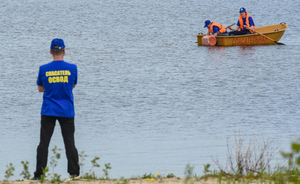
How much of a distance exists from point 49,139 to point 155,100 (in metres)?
7.58

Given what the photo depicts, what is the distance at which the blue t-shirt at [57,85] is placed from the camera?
5.36 meters

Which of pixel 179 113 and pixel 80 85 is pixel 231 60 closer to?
pixel 80 85

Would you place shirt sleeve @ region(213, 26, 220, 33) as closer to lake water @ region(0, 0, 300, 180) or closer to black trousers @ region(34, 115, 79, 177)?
lake water @ region(0, 0, 300, 180)

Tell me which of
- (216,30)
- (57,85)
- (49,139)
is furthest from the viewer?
(216,30)

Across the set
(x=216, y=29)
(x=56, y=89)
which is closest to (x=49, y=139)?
(x=56, y=89)

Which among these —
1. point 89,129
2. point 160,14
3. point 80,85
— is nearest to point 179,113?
point 89,129

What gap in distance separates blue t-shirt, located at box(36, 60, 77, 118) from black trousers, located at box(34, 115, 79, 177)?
0.35 ft

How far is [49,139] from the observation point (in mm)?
5578

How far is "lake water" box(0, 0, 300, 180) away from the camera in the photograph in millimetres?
8320

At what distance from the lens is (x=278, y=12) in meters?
55.4

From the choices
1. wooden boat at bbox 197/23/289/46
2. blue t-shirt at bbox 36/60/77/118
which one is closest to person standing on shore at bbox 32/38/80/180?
blue t-shirt at bbox 36/60/77/118

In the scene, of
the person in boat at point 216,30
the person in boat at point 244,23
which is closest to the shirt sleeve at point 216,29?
the person in boat at point 216,30

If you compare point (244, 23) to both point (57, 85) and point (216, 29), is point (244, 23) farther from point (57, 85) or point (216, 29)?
point (57, 85)

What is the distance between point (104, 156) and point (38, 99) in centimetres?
578
